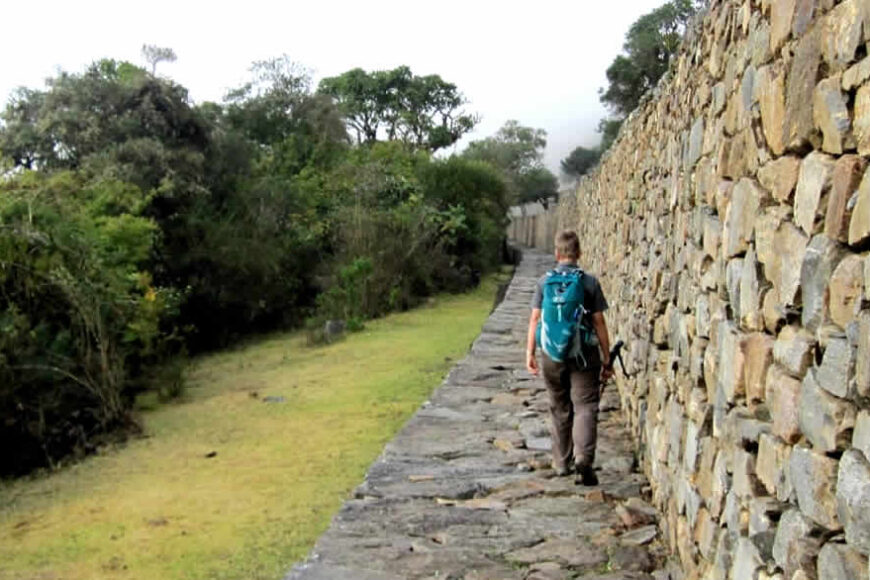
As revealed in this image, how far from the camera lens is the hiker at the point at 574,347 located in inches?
198

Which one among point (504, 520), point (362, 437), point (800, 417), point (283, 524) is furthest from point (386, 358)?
point (800, 417)

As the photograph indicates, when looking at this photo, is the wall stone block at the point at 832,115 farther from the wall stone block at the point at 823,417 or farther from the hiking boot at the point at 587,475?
the hiking boot at the point at 587,475

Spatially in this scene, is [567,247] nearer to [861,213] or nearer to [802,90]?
[802,90]

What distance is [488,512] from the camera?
15.4ft

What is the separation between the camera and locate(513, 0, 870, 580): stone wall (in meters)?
1.76

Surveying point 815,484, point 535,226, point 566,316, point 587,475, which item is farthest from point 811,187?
point 535,226

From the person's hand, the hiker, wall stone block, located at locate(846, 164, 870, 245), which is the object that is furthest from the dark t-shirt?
wall stone block, located at locate(846, 164, 870, 245)

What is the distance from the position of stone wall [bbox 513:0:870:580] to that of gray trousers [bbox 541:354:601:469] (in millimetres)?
443

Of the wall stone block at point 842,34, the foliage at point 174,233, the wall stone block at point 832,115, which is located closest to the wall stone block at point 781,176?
the wall stone block at point 832,115

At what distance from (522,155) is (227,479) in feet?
155

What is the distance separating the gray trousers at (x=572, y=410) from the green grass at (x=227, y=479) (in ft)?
5.26

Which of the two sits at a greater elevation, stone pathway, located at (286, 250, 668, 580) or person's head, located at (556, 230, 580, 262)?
person's head, located at (556, 230, 580, 262)

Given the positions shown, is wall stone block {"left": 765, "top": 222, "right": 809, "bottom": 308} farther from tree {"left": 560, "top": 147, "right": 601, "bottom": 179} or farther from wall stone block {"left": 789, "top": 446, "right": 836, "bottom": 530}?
tree {"left": 560, "top": 147, "right": 601, "bottom": 179}

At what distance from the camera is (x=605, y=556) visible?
4.01 meters
